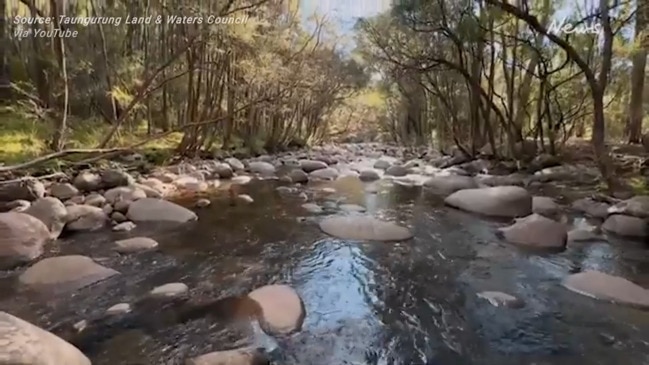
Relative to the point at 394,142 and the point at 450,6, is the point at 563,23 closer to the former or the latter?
the point at 450,6

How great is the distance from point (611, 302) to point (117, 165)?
7.11 m

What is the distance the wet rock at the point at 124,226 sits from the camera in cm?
524

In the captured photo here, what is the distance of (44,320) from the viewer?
117 inches

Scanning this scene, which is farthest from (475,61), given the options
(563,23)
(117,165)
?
(117,165)

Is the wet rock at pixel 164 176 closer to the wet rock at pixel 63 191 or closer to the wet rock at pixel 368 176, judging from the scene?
the wet rock at pixel 63 191

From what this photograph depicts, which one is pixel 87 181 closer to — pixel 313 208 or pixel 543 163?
pixel 313 208

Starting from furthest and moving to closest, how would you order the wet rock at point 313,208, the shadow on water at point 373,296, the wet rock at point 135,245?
1. the wet rock at point 313,208
2. the wet rock at point 135,245
3. the shadow on water at point 373,296

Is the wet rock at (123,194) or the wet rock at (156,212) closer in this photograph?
the wet rock at (156,212)

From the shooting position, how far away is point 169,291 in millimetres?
3508

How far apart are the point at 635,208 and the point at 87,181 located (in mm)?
6956

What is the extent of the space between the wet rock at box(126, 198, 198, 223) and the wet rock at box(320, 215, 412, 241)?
1646mm

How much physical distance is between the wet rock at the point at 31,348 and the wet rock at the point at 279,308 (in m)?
1.03

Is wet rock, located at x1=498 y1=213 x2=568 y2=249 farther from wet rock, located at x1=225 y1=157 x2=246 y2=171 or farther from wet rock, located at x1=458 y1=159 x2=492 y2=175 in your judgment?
wet rock, located at x1=225 y1=157 x2=246 y2=171

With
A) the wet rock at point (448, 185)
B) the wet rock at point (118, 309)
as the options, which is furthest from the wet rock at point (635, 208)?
the wet rock at point (118, 309)
